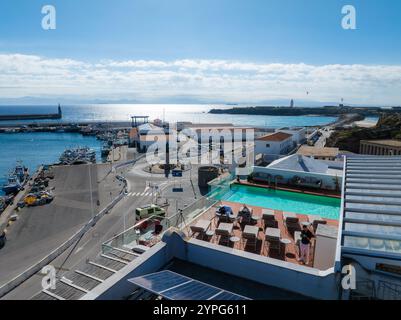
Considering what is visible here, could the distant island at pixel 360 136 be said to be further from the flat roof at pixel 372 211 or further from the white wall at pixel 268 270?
the white wall at pixel 268 270

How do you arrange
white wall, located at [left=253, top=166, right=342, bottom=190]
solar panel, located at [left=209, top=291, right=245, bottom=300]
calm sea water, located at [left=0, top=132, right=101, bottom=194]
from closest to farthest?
solar panel, located at [left=209, top=291, right=245, bottom=300], white wall, located at [left=253, top=166, right=342, bottom=190], calm sea water, located at [left=0, top=132, right=101, bottom=194]

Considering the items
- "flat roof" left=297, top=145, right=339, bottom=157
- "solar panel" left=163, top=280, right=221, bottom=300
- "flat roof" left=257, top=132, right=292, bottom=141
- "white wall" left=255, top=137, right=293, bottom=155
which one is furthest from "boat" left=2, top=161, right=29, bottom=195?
"solar panel" left=163, top=280, right=221, bottom=300

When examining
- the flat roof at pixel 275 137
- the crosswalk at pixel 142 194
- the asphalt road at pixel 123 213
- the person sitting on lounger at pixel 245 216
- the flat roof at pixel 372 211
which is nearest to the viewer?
the flat roof at pixel 372 211

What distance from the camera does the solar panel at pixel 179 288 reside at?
4.97 metres

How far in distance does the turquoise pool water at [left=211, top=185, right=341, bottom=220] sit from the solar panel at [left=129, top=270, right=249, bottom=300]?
666 cm

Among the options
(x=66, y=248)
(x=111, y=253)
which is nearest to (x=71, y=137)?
(x=66, y=248)

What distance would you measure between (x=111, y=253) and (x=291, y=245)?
17.0 feet

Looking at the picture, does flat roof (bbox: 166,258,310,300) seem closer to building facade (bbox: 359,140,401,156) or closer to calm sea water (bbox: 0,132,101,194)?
building facade (bbox: 359,140,401,156)

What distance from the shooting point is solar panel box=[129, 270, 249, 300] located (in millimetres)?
4969

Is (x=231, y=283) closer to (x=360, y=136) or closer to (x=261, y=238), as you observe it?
(x=261, y=238)

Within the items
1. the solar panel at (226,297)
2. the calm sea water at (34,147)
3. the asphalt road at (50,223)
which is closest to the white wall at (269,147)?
the asphalt road at (50,223)

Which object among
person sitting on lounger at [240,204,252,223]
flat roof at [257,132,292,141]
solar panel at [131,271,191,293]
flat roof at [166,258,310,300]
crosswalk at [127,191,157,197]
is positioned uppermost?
flat roof at [257,132,292,141]

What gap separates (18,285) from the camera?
1408 cm

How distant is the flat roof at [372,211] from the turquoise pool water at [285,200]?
2.54m
